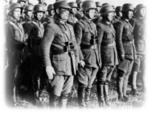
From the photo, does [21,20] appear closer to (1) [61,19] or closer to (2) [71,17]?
(2) [71,17]

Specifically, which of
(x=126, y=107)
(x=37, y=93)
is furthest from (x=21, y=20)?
(x=126, y=107)

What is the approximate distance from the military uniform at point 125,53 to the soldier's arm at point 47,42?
292cm

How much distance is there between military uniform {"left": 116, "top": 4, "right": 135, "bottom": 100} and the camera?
11.0m

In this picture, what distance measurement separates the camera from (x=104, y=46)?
10367 mm

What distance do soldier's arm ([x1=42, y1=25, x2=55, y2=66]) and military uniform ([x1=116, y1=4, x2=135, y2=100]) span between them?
292 cm

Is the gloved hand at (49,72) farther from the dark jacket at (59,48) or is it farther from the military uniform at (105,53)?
the military uniform at (105,53)

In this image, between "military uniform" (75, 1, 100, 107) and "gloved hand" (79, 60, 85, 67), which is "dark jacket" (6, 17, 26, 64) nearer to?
"military uniform" (75, 1, 100, 107)

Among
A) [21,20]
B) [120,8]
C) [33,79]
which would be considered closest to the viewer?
[33,79]

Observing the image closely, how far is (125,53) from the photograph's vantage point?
11359 millimetres

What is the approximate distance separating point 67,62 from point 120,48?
101 inches

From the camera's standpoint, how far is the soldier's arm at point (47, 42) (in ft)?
26.6

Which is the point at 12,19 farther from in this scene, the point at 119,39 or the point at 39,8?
the point at 119,39

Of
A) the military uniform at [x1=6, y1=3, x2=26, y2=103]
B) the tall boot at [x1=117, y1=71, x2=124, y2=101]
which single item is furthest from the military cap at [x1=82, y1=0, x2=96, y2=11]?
the tall boot at [x1=117, y1=71, x2=124, y2=101]

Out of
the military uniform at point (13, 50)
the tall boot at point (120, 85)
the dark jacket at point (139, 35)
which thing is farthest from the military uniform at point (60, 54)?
the dark jacket at point (139, 35)
